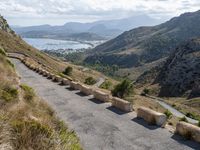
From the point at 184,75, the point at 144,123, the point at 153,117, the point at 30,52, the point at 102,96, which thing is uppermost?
the point at 153,117

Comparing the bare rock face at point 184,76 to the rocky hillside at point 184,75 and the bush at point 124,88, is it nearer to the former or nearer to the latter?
the rocky hillside at point 184,75

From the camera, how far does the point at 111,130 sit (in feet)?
59.1

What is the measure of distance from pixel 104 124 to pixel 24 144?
10898 mm

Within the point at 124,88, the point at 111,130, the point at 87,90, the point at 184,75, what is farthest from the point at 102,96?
the point at 184,75

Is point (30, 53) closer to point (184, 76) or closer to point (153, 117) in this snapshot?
point (184, 76)

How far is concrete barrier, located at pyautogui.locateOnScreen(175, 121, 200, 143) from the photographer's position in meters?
15.6

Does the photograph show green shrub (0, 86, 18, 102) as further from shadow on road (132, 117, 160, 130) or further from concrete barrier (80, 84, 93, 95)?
concrete barrier (80, 84, 93, 95)

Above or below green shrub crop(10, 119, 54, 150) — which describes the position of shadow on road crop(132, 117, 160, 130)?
below

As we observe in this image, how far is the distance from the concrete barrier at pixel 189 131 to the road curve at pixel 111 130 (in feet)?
1.03

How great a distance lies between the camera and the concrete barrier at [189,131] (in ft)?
51.3

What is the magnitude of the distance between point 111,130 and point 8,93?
5.41m

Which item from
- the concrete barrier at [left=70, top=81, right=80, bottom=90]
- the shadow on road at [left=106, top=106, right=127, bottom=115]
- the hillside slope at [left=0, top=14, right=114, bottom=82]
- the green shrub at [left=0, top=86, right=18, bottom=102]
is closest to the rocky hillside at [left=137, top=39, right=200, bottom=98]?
the hillside slope at [left=0, top=14, right=114, bottom=82]

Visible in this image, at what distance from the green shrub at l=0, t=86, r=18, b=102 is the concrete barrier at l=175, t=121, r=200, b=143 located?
26.2 feet

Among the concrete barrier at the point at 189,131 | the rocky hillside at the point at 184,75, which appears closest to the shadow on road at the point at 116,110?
the concrete barrier at the point at 189,131
